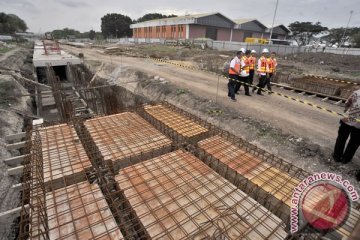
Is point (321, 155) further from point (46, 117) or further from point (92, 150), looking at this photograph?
point (46, 117)

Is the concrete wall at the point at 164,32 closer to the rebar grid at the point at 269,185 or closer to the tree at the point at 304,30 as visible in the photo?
the tree at the point at 304,30

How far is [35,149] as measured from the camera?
13.2 feet

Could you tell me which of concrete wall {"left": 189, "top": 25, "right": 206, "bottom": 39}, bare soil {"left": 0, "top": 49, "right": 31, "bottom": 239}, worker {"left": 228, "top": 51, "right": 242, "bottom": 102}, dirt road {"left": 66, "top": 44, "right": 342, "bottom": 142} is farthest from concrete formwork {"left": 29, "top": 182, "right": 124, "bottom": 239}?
concrete wall {"left": 189, "top": 25, "right": 206, "bottom": 39}

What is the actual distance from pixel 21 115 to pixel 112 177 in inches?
291

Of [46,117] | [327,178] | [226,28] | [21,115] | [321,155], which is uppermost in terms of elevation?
[226,28]

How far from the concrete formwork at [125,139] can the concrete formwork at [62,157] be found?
356 mm

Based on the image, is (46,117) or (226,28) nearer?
(46,117)

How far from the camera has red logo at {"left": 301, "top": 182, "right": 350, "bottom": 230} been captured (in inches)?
103

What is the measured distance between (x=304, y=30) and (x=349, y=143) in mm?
72688

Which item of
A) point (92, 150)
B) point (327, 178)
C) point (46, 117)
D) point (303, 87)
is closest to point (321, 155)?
point (327, 178)

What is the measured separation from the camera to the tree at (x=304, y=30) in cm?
6106

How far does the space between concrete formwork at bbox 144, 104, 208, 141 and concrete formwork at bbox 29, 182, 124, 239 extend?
87.1 inches

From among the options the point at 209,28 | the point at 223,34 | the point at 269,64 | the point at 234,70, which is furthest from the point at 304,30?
the point at 234,70

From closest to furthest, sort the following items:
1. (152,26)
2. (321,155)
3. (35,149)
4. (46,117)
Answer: (35,149), (321,155), (46,117), (152,26)
